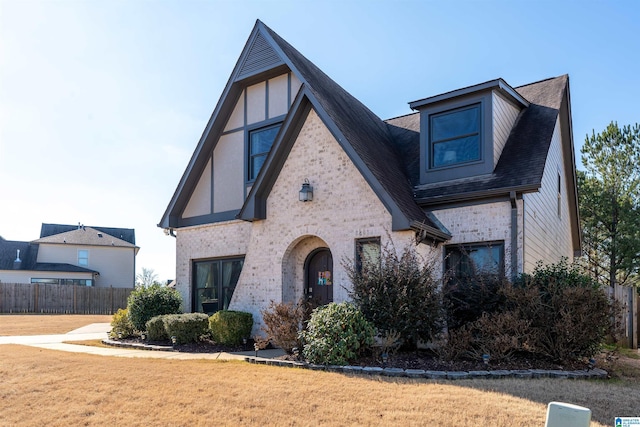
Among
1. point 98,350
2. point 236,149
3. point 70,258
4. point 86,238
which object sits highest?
point 236,149

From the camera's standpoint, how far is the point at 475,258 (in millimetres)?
13219

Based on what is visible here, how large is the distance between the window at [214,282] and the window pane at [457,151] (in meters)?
6.67

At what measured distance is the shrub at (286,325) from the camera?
11.3 meters

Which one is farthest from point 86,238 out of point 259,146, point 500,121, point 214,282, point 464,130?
point 500,121

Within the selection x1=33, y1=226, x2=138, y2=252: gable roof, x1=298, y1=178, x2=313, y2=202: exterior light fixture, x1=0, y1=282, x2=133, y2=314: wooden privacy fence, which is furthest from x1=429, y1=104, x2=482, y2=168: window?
x1=33, y1=226, x2=138, y2=252: gable roof

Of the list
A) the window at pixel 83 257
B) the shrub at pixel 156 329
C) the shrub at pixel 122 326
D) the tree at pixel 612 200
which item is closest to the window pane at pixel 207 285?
the shrub at pixel 122 326

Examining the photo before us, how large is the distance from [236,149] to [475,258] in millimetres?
8358

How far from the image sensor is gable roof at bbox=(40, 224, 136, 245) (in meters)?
46.8

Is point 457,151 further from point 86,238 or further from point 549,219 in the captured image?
point 86,238

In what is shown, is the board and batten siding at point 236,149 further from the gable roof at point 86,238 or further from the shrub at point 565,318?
the gable roof at point 86,238

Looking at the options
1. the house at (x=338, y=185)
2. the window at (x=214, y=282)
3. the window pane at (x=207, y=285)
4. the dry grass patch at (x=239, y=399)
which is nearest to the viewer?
the dry grass patch at (x=239, y=399)

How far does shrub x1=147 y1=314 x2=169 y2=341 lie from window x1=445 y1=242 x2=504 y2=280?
7.67 metres

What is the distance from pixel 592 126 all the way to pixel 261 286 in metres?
20.9

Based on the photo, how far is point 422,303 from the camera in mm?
10922
